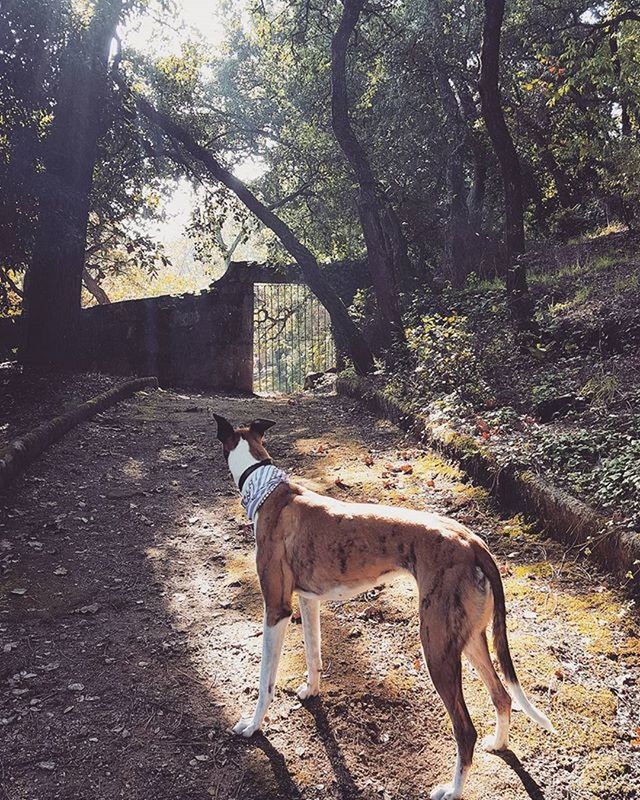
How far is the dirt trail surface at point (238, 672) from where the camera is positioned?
2.78 metres

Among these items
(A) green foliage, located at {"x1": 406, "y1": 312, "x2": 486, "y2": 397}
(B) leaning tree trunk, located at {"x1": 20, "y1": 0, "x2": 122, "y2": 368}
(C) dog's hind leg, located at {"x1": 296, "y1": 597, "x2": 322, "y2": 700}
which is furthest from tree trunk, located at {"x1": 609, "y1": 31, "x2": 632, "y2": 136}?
(C) dog's hind leg, located at {"x1": 296, "y1": 597, "x2": 322, "y2": 700}

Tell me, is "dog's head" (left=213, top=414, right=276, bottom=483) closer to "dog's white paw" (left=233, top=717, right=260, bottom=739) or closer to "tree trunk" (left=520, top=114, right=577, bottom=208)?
"dog's white paw" (left=233, top=717, right=260, bottom=739)

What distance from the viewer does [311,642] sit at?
326 cm

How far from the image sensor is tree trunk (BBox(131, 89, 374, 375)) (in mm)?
12289

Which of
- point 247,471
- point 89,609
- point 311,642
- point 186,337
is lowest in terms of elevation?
point 89,609

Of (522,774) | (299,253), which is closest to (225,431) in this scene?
(522,774)

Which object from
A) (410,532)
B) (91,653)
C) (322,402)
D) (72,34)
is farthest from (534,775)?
(72,34)

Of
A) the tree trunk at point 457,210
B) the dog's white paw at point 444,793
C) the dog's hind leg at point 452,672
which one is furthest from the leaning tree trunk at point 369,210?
the dog's white paw at point 444,793

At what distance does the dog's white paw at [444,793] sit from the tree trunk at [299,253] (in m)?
9.83

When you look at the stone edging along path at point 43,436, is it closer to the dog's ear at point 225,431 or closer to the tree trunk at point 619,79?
the dog's ear at point 225,431

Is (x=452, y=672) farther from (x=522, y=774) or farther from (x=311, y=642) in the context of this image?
(x=311, y=642)

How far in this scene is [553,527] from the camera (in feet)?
15.2

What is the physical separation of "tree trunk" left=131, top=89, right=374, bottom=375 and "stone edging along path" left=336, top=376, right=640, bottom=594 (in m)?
5.10

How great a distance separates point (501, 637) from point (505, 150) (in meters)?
7.82
